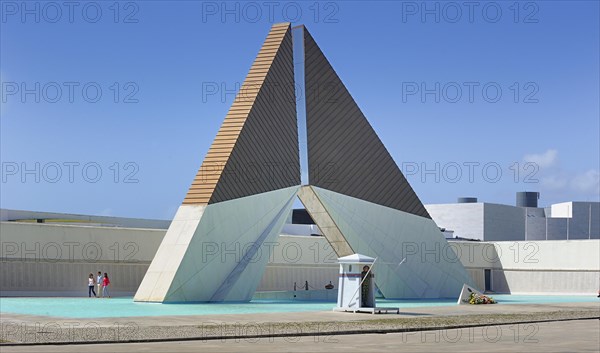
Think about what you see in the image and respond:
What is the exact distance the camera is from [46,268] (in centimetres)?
3938

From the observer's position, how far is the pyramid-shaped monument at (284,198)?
3045 centimetres

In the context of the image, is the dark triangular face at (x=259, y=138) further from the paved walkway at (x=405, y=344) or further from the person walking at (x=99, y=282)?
the paved walkway at (x=405, y=344)

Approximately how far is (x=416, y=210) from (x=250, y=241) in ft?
30.1

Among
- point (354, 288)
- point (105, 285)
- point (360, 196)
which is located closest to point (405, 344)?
point (354, 288)

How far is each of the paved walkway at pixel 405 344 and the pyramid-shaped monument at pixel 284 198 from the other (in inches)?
437

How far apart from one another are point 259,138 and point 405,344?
16498 mm

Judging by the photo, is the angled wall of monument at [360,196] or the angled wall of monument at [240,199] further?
the angled wall of monument at [360,196]

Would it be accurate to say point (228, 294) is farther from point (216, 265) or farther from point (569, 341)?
point (569, 341)

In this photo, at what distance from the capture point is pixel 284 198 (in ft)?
113

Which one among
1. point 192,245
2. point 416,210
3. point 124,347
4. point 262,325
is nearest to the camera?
point 124,347

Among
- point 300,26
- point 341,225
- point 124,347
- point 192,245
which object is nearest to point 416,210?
point 341,225

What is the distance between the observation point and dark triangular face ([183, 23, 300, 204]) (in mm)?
31172

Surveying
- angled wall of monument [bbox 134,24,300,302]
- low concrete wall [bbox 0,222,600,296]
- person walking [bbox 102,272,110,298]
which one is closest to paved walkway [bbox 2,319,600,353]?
low concrete wall [bbox 0,222,600,296]

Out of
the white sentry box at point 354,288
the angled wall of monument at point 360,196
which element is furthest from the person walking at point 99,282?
the white sentry box at point 354,288
